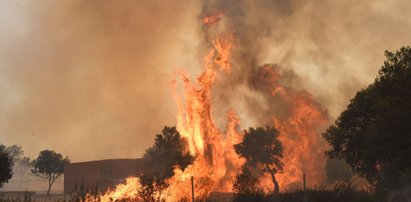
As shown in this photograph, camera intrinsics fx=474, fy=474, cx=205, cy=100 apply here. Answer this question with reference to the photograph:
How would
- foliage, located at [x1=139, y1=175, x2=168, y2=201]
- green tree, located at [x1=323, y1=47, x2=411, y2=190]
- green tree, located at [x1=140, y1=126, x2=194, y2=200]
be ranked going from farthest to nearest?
→ green tree, located at [x1=140, y1=126, x2=194, y2=200] → green tree, located at [x1=323, y1=47, x2=411, y2=190] → foliage, located at [x1=139, y1=175, x2=168, y2=201]

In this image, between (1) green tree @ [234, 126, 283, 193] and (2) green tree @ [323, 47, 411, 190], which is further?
(1) green tree @ [234, 126, 283, 193]

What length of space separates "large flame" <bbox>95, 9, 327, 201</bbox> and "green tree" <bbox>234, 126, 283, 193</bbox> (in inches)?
120

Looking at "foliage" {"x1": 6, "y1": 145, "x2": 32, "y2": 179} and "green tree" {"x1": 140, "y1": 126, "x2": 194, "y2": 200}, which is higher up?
"foliage" {"x1": 6, "y1": 145, "x2": 32, "y2": 179}

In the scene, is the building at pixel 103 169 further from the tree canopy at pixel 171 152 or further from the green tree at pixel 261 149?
the tree canopy at pixel 171 152

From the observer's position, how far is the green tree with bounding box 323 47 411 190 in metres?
24.1

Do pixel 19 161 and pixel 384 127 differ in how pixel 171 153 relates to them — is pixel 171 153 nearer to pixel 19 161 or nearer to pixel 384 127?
pixel 384 127

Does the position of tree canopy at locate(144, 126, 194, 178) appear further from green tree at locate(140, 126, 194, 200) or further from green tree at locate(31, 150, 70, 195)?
green tree at locate(31, 150, 70, 195)

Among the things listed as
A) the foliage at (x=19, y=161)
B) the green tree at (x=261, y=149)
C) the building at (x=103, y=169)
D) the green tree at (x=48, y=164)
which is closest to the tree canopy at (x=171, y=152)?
the green tree at (x=261, y=149)

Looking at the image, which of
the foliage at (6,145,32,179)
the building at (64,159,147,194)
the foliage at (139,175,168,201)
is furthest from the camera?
the foliage at (6,145,32,179)

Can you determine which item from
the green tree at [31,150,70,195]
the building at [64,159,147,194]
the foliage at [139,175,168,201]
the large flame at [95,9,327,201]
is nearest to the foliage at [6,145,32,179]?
the green tree at [31,150,70,195]

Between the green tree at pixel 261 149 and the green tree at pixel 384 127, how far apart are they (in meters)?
32.8

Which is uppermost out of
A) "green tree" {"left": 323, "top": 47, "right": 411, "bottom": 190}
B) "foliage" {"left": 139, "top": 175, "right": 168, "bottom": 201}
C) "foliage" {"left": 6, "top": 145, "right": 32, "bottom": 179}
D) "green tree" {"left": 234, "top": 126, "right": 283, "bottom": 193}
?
"foliage" {"left": 6, "top": 145, "right": 32, "bottom": 179}

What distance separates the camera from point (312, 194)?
75.4ft

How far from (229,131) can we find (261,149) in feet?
33.3
